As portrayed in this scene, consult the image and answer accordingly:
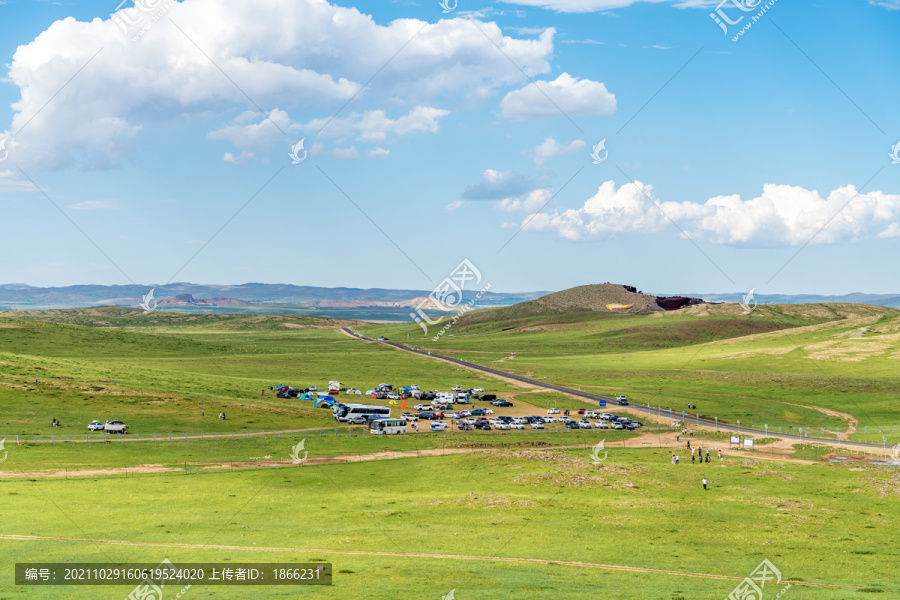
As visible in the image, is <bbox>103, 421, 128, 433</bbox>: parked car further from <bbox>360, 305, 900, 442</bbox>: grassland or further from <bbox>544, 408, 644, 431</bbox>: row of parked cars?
<bbox>360, 305, 900, 442</bbox>: grassland

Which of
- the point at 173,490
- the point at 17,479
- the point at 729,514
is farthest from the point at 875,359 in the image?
the point at 17,479

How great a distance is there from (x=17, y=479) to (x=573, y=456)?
172 feet

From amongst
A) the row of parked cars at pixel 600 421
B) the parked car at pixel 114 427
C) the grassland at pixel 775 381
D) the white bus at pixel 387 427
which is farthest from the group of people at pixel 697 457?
the parked car at pixel 114 427

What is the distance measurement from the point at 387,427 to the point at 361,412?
40.0 ft

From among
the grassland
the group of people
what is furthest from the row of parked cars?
the group of people

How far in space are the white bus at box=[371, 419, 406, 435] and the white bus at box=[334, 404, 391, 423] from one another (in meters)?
8.14

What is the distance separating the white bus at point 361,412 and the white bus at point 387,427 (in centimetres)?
814

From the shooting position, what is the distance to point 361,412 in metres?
103

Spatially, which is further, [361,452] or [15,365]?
[15,365]

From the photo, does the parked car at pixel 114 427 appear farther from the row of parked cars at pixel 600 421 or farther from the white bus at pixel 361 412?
the row of parked cars at pixel 600 421

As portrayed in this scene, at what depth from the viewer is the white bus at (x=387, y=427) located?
91125mm

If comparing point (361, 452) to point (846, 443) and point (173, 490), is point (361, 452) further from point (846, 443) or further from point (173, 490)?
point (846, 443)

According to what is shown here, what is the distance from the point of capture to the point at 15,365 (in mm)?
110500

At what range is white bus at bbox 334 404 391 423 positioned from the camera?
101 metres
